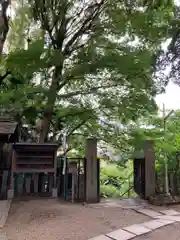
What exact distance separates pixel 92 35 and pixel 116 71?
232 centimetres

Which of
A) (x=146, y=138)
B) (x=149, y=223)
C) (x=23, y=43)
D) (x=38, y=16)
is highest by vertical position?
(x=38, y=16)

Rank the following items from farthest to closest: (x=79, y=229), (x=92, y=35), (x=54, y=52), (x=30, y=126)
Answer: (x=30, y=126), (x=92, y=35), (x=54, y=52), (x=79, y=229)

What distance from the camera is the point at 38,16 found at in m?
10.0

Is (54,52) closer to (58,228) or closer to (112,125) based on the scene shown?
(112,125)

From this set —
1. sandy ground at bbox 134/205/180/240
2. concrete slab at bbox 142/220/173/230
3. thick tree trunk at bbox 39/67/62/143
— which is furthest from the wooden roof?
sandy ground at bbox 134/205/180/240

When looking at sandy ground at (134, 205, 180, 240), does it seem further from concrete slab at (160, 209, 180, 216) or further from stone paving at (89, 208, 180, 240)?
concrete slab at (160, 209, 180, 216)

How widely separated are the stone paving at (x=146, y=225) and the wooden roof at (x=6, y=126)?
14.3 ft

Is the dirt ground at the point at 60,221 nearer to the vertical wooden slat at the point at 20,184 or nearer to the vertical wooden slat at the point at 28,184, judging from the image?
the vertical wooden slat at the point at 20,184

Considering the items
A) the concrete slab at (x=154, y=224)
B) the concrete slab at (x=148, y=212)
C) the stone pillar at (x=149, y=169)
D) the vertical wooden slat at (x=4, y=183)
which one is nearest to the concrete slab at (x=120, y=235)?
the concrete slab at (x=154, y=224)

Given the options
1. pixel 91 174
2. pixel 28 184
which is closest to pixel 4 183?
pixel 28 184

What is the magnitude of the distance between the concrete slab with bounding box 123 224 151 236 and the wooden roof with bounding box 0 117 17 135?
4.49 metres

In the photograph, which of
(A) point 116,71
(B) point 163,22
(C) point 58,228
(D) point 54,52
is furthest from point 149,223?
(B) point 163,22

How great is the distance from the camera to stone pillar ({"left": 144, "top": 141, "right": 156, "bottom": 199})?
9070 millimetres

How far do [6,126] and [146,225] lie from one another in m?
5.13
